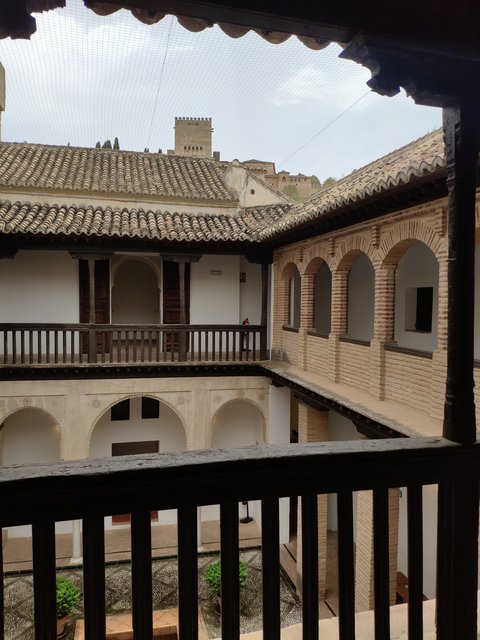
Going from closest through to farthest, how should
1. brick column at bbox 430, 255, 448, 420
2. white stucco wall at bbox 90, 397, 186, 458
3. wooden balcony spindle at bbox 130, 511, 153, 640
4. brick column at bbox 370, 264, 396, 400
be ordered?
1. wooden balcony spindle at bbox 130, 511, 153, 640
2. brick column at bbox 430, 255, 448, 420
3. brick column at bbox 370, 264, 396, 400
4. white stucco wall at bbox 90, 397, 186, 458

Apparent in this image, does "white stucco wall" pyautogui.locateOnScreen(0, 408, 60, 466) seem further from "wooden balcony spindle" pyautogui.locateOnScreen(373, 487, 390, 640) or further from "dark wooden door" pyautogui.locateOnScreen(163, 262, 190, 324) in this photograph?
"wooden balcony spindle" pyautogui.locateOnScreen(373, 487, 390, 640)

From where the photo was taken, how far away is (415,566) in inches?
79.6

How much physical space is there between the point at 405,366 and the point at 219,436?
7117 mm

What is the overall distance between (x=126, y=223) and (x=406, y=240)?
671cm

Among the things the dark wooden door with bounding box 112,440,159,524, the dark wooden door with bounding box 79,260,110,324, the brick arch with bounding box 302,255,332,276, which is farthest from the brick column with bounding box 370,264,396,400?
the dark wooden door with bounding box 79,260,110,324

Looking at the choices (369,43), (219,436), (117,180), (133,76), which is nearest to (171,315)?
(219,436)

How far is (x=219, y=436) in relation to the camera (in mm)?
12883

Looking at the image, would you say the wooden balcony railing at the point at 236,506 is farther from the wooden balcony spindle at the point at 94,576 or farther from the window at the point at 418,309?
the window at the point at 418,309

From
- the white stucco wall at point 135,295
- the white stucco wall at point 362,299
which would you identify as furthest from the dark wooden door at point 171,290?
the white stucco wall at point 362,299

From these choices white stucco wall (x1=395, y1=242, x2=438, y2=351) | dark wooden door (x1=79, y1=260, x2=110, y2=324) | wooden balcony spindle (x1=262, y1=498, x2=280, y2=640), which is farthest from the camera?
dark wooden door (x1=79, y1=260, x2=110, y2=324)

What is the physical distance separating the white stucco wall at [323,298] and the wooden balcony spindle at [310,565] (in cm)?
1149

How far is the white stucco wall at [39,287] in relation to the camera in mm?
11656

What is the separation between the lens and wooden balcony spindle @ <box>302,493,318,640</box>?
180 cm

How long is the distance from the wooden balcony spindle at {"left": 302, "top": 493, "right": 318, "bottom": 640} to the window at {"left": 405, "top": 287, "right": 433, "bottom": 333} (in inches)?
339
